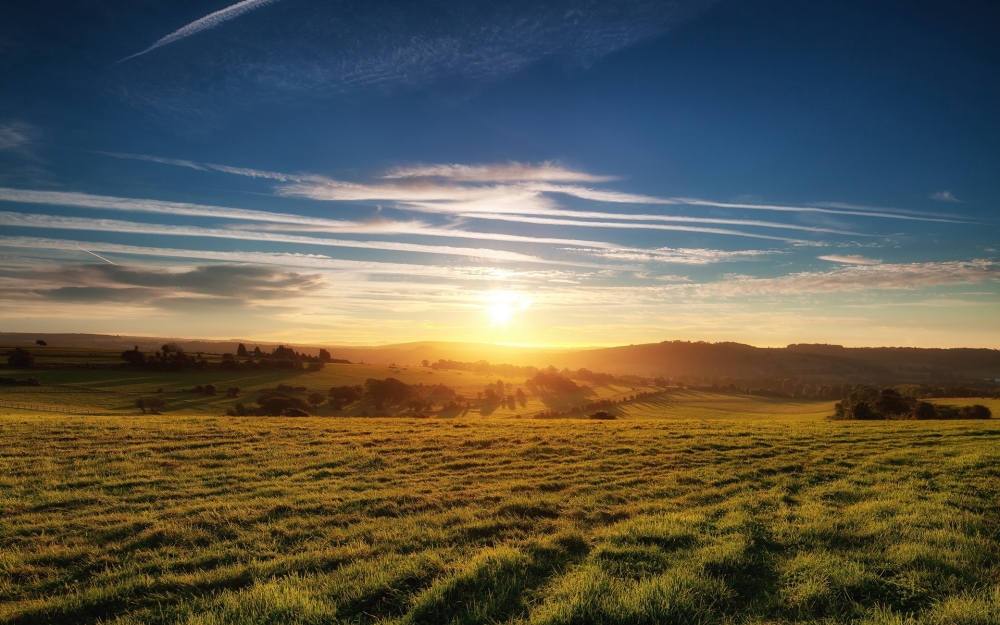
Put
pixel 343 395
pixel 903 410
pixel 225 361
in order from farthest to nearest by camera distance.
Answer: pixel 225 361 → pixel 343 395 → pixel 903 410

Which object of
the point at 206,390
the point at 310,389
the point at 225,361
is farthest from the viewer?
the point at 225,361

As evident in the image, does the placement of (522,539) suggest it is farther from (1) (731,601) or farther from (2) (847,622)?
(2) (847,622)

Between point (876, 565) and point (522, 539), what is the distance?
5513mm

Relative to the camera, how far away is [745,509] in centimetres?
1042

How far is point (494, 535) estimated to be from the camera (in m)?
8.82

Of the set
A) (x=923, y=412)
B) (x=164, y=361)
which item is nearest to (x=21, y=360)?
(x=164, y=361)

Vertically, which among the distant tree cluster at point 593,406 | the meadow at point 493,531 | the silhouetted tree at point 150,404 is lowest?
the distant tree cluster at point 593,406

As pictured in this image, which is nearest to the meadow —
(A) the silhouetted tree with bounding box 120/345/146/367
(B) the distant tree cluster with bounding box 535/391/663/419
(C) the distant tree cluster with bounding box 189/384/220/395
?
(B) the distant tree cluster with bounding box 535/391/663/419

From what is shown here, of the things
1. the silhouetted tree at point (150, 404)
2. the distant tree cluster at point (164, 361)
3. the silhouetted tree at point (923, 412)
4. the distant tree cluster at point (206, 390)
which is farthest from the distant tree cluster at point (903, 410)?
the distant tree cluster at point (164, 361)

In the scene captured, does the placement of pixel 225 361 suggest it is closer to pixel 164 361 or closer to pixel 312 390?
pixel 164 361

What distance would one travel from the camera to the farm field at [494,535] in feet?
19.6

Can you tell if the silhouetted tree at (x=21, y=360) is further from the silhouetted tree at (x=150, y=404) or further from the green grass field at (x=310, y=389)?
the silhouetted tree at (x=150, y=404)

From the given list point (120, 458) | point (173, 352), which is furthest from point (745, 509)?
point (173, 352)

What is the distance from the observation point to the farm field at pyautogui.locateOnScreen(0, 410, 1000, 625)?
5.97 metres
